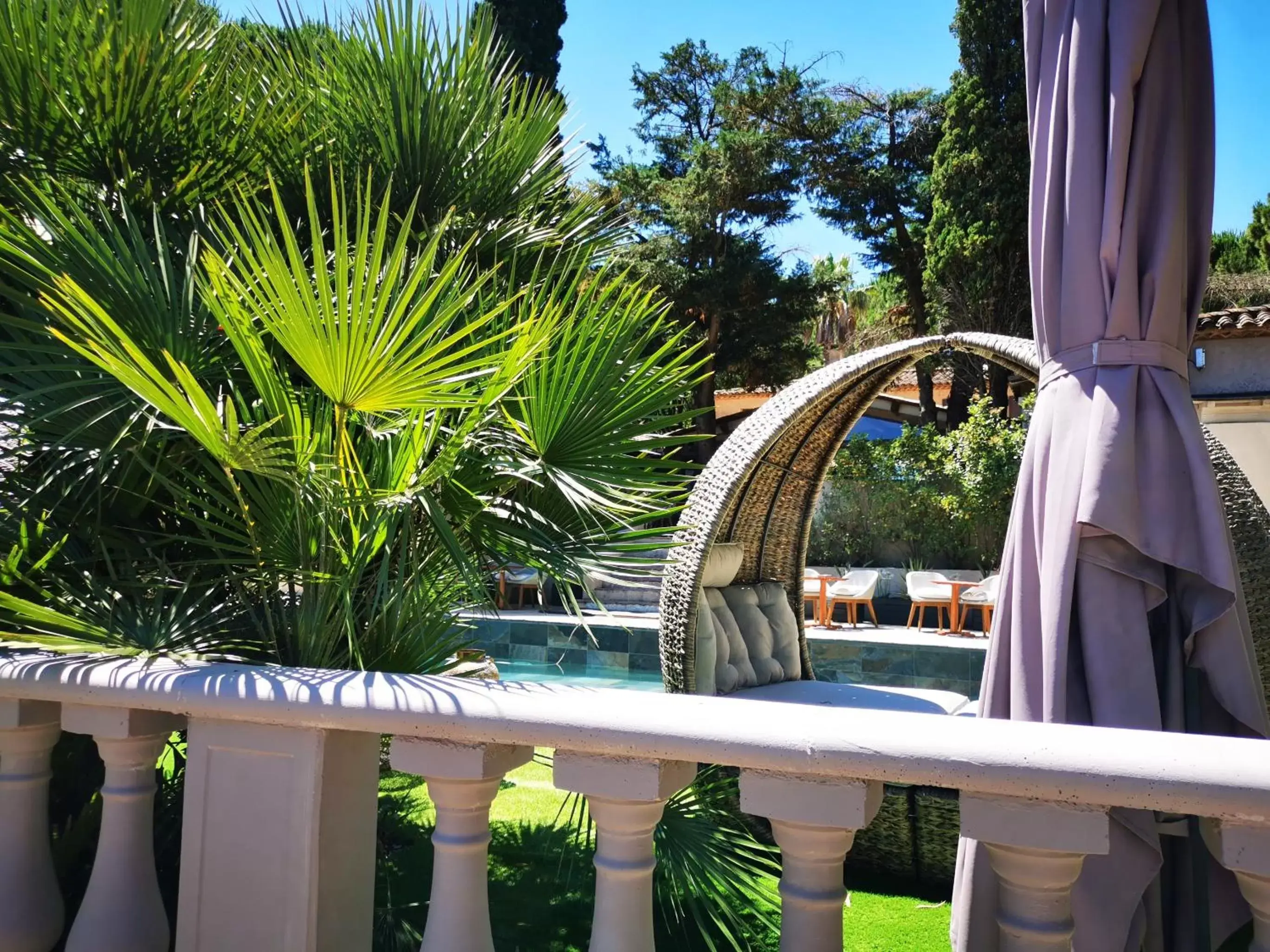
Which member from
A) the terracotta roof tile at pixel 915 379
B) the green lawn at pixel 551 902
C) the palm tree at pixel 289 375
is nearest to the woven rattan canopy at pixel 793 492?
the palm tree at pixel 289 375

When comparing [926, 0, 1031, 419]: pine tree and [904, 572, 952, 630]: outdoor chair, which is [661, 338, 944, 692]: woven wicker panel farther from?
[926, 0, 1031, 419]: pine tree

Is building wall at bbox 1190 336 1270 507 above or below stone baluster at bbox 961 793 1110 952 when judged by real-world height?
above

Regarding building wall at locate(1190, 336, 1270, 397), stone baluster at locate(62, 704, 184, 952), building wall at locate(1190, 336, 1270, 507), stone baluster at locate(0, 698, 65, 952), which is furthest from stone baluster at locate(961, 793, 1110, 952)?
building wall at locate(1190, 336, 1270, 397)

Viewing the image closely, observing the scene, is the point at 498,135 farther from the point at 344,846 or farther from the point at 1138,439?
the point at 344,846

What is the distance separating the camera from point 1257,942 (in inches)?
43.9

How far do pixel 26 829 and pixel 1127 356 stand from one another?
229cm

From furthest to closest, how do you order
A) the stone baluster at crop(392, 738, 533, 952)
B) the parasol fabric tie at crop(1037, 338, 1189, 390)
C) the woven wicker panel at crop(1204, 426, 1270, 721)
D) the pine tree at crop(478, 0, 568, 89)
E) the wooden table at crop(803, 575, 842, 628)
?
1. the pine tree at crop(478, 0, 568, 89)
2. the wooden table at crop(803, 575, 842, 628)
3. the woven wicker panel at crop(1204, 426, 1270, 721)
4. the parasol fabric tie at crop(1037, 338, 1189, 390)
5. the stone baluster at crop(392, 738, 533, 952)

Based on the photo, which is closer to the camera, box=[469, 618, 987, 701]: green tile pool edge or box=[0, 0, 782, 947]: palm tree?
box=[0, 0, 782, 947]: palm tree

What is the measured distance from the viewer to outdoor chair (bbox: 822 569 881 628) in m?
10.8

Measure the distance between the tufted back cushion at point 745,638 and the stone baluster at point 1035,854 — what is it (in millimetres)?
3326

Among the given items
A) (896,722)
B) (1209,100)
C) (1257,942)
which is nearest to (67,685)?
(896,722)

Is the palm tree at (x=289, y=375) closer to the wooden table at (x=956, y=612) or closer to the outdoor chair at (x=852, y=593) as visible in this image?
the wooden table at (x=956, y=612)

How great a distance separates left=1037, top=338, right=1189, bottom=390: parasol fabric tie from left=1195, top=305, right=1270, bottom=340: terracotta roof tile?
30.9 ft

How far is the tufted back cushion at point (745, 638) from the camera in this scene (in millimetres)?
4754
